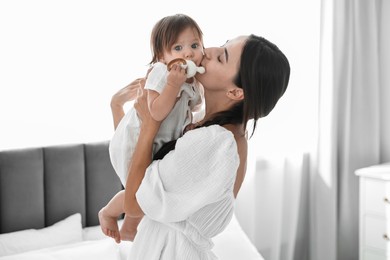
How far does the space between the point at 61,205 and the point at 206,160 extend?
1.43 metres

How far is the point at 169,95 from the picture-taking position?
4.45 ft

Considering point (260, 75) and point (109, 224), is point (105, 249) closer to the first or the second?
point (109, 224)

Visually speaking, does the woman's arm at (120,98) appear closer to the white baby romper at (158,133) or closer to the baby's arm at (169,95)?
the white baby romper at (158,133)

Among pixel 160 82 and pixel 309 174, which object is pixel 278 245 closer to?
pixel 309 174

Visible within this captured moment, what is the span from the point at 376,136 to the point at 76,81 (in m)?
1.88

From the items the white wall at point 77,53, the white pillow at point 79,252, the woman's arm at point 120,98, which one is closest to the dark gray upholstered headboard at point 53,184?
the white wall at point 77,53

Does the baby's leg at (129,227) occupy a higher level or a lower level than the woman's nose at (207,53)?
lower

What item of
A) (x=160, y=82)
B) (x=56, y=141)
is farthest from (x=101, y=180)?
(x=160, y=82)

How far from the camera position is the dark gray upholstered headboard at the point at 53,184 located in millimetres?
2447

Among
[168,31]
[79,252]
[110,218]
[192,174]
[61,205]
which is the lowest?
[79,252]

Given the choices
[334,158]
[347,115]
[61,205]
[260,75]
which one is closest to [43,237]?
[61,205]

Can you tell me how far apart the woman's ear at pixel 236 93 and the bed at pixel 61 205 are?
1160 millimetres

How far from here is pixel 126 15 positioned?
106 inches

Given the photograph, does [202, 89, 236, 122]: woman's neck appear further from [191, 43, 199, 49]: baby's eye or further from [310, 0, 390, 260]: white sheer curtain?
[310, 0, 390, 260]: white sheer curtain
